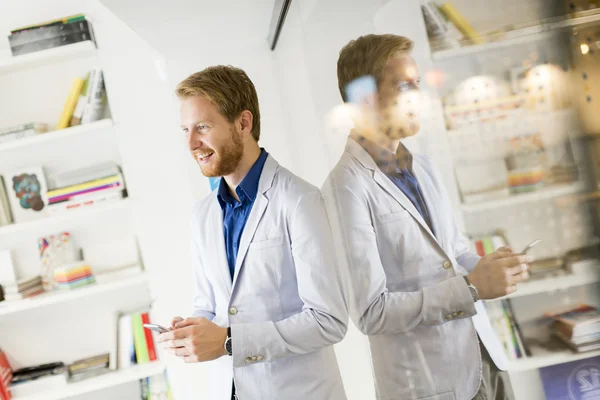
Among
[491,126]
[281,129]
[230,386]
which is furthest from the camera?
[281,129]

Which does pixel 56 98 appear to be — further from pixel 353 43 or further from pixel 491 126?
pixel 491 126

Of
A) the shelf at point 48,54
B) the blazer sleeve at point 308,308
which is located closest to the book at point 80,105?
the shelf at point 48,54

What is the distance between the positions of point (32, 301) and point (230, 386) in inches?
52.1

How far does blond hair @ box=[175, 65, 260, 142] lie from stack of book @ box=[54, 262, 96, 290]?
1258mm

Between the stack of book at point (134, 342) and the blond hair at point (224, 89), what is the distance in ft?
4.22

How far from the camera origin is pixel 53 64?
243cm

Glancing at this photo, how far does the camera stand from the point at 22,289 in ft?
7.45

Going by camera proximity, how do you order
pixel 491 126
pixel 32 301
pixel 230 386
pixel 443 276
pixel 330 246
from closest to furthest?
1. pixel 491 126
2. pixel 443 276
3. pixel 330 246
4. pixel 230 386
5. pixel 32 301

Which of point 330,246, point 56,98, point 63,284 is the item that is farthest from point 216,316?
point 56,98

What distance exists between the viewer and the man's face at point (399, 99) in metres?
0.63

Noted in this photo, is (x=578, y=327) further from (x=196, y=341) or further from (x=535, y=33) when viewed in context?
(x=196, y=341)

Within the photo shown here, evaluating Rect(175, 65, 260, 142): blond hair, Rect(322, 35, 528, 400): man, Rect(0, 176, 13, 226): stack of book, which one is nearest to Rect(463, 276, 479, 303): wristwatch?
Rect(322, 35, 528, 400): man

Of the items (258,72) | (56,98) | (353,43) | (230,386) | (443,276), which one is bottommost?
(230,386)

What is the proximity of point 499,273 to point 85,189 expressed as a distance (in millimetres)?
2090
